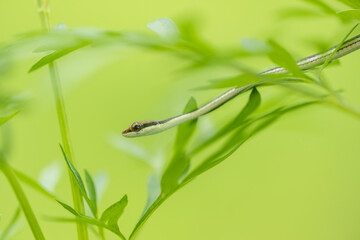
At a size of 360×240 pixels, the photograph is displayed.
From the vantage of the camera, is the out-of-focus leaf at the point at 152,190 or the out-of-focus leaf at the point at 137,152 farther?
the out-of-focus leaf at the point at 137,152

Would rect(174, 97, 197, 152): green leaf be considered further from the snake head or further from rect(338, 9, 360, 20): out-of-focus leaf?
the snake head

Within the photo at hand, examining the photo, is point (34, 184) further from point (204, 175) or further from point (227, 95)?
point (204, 175)

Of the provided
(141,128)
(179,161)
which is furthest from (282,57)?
(141,128)

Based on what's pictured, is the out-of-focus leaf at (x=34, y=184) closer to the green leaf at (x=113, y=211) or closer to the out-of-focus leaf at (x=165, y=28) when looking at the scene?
the green leaf at (x=113, y=211)

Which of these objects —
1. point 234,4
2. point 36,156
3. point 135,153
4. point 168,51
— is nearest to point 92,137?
point 36,156

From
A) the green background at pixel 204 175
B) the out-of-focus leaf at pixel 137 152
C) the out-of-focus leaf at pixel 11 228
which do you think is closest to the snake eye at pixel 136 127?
the out-of-focus leaf at pixel 137 152

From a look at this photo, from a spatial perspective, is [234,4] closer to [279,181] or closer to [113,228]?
[279,181]
